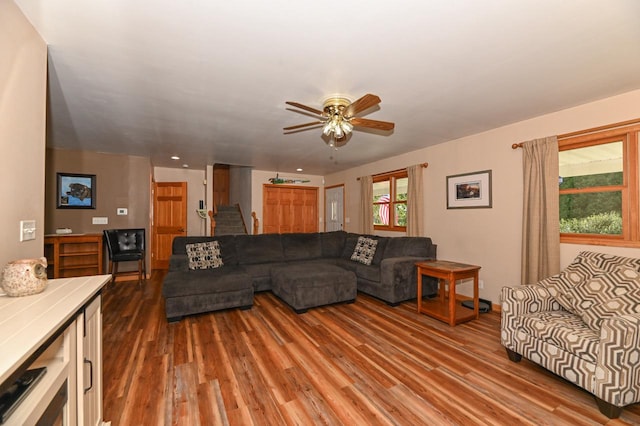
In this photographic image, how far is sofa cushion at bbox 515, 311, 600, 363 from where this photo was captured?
1812 mm

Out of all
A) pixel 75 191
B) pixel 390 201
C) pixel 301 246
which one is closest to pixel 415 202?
pixel 390 201

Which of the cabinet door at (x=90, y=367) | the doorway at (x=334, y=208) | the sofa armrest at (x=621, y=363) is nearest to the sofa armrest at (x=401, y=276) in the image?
the sofa armrest at (x=621, y=363)

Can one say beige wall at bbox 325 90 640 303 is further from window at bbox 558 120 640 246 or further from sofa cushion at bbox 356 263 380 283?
sofa cushion at bbox 356 263 380 283

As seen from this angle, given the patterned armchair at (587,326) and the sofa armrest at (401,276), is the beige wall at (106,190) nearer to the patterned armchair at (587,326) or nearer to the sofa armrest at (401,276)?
the sofa armrest at (401,276)

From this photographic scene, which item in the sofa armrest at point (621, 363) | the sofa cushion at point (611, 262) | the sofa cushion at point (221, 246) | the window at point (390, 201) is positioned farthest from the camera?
the window at point (390, 201)

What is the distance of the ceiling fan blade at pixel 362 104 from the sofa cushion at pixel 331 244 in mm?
3147

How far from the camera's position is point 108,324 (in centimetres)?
305

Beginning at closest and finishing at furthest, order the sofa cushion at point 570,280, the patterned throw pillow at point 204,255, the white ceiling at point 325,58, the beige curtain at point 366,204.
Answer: the white ceiling at point 325,58 < the sofa cushion at point 570,280 < the patterned throw pillow at point 204,255 < the beige curtain at point 366,204

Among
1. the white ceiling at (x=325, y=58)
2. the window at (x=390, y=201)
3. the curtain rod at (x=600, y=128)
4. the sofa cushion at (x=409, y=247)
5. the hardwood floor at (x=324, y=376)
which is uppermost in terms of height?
the white ceiling at (x=325, y=58)

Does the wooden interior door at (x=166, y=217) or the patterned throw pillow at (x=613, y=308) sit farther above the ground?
the wooden interior door at (x=166, y=217)

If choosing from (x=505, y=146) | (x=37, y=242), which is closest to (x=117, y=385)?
(x=37, y=242)

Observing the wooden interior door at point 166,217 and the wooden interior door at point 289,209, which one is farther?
the wooden interior door at point 289,209

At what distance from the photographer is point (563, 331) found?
6.46ft

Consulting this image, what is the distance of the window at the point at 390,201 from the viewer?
5160mm
